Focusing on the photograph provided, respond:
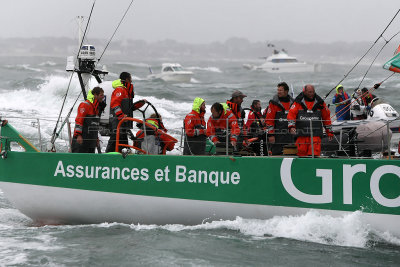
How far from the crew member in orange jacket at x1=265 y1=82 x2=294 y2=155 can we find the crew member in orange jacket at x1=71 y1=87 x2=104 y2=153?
2.11m

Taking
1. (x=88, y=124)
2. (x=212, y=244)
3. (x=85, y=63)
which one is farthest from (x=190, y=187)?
(x=85, y=63)

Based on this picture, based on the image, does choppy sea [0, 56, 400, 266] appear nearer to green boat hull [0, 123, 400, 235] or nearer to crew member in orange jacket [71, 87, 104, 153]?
green boat hull [0, 123, 400, 235]

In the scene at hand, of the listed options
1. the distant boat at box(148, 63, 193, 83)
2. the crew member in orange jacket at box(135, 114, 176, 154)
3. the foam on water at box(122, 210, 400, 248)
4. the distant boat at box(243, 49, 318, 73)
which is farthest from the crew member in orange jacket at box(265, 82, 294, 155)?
the distant boat at box(243, 49, 318, 73)

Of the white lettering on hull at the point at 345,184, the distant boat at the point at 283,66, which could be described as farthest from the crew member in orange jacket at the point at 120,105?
the distant boat at the point at 283,66

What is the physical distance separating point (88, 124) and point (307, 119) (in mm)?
2704

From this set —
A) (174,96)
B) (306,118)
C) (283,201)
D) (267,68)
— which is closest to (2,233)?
(283,201)

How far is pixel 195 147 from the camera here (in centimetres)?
759

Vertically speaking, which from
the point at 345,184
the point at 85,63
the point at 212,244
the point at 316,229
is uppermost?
the point at 85,63

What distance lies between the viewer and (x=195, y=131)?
24.6 feet

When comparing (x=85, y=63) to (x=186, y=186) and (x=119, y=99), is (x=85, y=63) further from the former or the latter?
(x=186, y=186)

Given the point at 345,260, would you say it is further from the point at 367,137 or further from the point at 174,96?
the point at 174,96

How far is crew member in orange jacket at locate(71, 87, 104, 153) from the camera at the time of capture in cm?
768

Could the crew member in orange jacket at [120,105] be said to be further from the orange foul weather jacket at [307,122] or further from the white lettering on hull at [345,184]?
the white lettering on hull at [345,184]

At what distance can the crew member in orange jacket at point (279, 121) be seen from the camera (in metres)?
7.41
